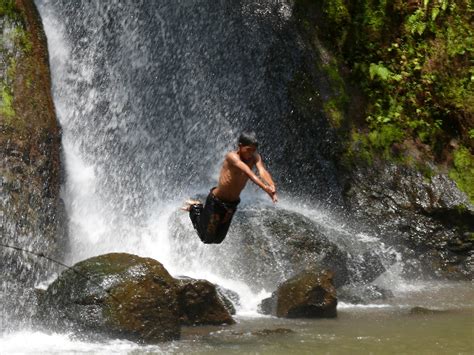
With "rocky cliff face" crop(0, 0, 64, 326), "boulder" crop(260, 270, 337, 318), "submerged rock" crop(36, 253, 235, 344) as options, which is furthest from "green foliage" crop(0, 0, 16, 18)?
"boulder" crop(260, 270, 337, 318)

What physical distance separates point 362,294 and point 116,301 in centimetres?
499

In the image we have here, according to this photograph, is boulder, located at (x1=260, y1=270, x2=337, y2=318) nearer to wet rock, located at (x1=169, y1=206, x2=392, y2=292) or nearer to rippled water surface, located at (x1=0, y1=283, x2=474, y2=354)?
rippled water surface, located at (x1=0, y1=283, x2=474, y2=354)

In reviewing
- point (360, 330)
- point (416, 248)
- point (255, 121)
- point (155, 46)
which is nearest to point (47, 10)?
point (155, 46)

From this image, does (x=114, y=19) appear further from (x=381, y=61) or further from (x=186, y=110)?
(x=381, y=61)

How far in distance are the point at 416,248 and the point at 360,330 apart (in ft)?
18.7

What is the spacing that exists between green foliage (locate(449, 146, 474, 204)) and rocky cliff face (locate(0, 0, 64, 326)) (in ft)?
27.5

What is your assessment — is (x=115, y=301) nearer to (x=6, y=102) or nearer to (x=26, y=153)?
(x=26, y=153)

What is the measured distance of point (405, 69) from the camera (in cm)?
1758

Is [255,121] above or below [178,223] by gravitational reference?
above

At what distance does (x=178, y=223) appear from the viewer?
1527 cm

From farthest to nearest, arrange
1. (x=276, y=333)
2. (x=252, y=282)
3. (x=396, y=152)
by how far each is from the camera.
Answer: (x=396, y=152) → (x=252, y=282) → (x=276, y=333)

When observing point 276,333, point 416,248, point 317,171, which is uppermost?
point 317,171

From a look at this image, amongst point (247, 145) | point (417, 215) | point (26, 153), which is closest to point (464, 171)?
point (417, 215)

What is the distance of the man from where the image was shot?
8.95m
